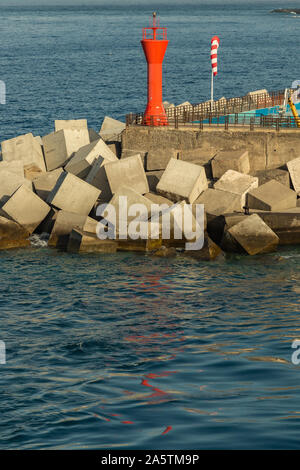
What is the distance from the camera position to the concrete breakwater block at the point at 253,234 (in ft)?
70.6

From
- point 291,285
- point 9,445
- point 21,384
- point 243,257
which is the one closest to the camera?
point 9,445

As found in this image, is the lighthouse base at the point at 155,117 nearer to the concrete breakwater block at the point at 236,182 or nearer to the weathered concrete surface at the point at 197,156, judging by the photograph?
the weathered concrete surface at the point at 197,156

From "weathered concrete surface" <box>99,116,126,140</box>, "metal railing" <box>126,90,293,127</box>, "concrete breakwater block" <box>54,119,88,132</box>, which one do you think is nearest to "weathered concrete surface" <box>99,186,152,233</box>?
"metal railing" <box>126,90,293,127</box>

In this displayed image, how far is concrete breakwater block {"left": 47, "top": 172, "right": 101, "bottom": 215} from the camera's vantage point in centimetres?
2314

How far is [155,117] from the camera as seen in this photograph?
27391 mm

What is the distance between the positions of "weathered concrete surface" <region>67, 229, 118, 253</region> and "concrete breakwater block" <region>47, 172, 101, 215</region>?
4.86 ft

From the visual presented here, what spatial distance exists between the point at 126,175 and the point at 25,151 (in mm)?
5246

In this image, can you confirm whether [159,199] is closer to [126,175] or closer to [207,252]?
[126,175]

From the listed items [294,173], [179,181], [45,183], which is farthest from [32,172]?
[294,173]

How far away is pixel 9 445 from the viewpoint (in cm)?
1130

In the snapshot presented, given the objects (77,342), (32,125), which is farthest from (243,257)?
(32,125)

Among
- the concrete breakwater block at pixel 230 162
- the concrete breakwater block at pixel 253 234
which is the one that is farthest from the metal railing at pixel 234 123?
the concrete breakwater block at pixel 253 234
